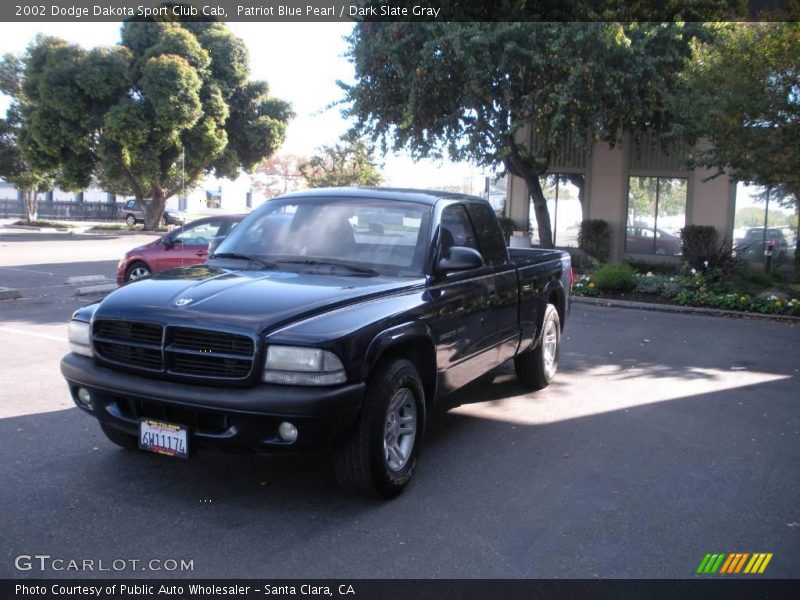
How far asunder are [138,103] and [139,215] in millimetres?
19267

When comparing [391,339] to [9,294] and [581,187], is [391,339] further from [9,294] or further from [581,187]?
[581,187]

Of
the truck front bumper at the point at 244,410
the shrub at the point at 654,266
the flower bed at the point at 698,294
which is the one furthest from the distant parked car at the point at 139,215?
the truck front bumper at the point at 244,410

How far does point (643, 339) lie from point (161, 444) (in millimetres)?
8348

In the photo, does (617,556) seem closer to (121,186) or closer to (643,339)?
(643,339)

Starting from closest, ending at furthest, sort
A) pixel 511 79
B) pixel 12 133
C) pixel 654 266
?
pixel 511 79 < pixel 654 266 < pixel 12 133

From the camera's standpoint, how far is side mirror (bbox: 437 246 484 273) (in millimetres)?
5324

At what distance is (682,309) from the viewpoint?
46.2 ft

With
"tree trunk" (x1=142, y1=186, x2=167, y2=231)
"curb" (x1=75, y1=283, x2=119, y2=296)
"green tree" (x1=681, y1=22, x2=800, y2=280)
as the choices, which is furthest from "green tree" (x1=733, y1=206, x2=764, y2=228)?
"tree trunk" (x1=142, y1=186, x2=167, y2=231)

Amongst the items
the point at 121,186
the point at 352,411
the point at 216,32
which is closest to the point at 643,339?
the point at 352,411

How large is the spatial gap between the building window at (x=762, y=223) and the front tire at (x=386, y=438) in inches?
651

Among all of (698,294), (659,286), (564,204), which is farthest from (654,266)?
(698,294)

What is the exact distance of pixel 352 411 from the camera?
13.9ft

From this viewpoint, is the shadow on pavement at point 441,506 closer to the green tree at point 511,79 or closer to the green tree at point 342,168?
the green tree at point 511,79

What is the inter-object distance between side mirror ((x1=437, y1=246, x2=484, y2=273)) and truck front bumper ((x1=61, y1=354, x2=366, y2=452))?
1394mm
